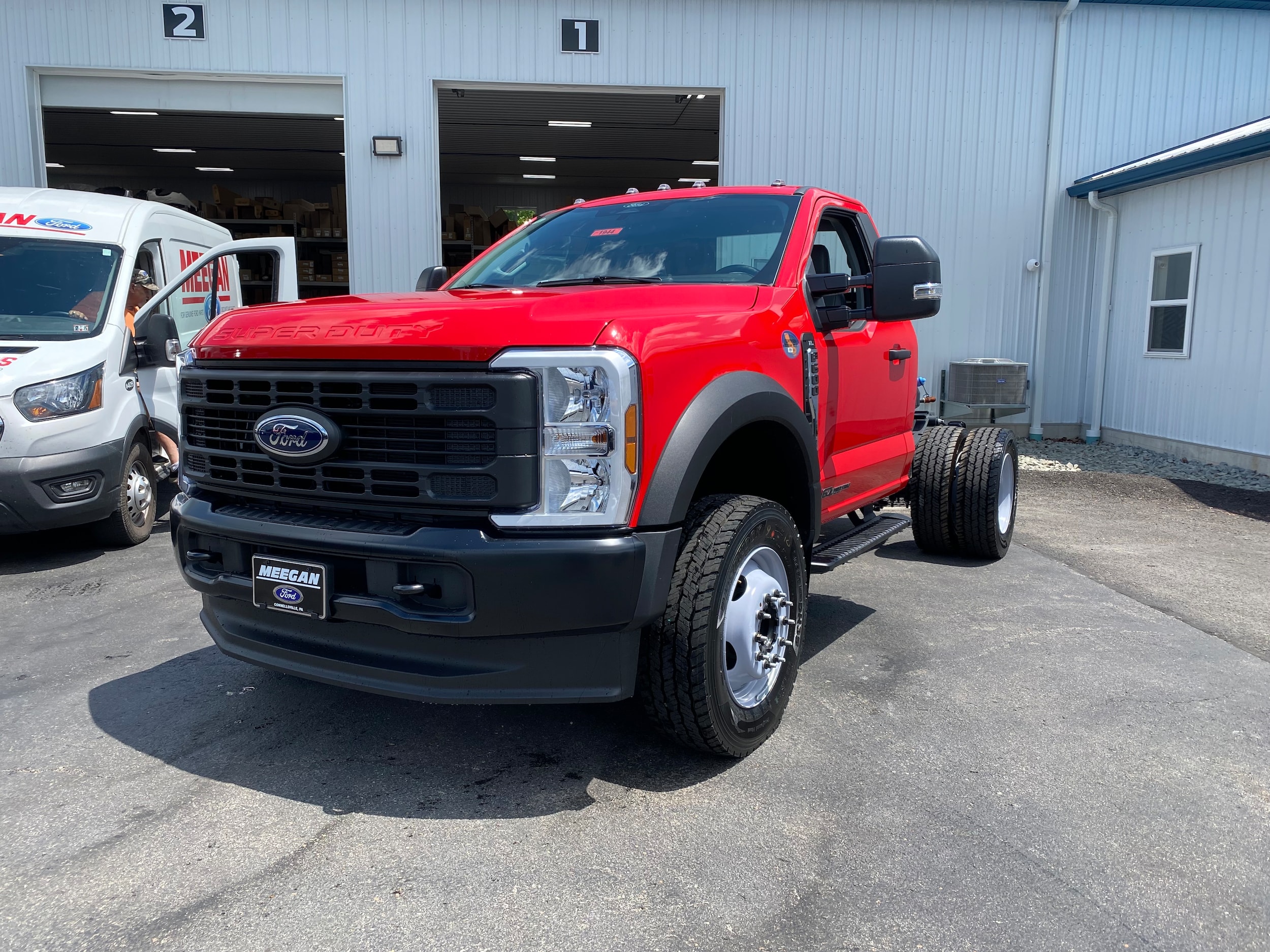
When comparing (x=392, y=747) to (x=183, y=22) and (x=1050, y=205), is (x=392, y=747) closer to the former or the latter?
(x=183, y=22)

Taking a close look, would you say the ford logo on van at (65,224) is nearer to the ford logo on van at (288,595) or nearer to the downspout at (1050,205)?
the ford logo on van at (288,595)

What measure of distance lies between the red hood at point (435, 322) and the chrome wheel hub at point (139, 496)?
3.62 m

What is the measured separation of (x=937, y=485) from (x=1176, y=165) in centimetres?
660

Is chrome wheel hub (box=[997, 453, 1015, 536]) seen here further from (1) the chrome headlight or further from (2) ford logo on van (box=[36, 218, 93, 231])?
(2) ford logo on van (box=[36, 218, 93, 231])

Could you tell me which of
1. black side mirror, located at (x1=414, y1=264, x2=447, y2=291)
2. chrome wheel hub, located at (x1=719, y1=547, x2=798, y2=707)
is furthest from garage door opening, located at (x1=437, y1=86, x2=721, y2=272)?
chrome wheel hub, located at (x1=719, y1=547, x2=798, y2=707)

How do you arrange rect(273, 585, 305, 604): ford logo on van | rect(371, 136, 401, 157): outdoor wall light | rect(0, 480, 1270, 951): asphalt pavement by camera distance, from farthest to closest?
rect(371, 136, 401, 157): outdoor wall light, rect(273, 585, 305, 604): ford logo on van, rect(0, 480, 1270, 951): asphalt pavement

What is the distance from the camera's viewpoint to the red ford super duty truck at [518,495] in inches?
102

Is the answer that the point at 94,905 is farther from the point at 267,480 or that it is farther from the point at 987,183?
the point at 987,183

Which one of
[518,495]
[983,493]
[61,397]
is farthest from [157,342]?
[983,493]

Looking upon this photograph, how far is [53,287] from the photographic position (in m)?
6.32

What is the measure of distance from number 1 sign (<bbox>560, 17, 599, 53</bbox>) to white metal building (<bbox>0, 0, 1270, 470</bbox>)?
0.04 metres

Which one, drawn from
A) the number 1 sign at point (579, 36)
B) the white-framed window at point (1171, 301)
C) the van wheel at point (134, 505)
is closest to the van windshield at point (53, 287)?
the van wheel at point (134, 505)

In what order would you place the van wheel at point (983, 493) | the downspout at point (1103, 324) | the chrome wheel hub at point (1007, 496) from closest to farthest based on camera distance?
1. the van wheel at point (983, 493)
2. the chrome wheel hub at point (1007, 496)
3. the downspout at point (1103, 324)

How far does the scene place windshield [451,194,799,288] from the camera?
12.6 feet
